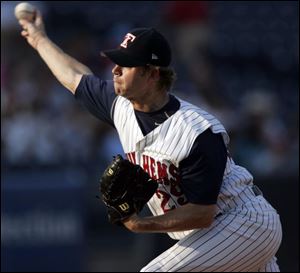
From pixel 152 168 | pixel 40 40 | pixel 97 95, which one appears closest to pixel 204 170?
pixel 152 168

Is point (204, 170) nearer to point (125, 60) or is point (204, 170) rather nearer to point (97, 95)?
point (125, 60)

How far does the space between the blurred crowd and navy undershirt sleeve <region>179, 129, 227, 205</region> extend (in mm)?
3590

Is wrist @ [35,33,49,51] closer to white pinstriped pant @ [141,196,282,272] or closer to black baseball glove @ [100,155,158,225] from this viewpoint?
black baseball glove @ [100,155,158,225]

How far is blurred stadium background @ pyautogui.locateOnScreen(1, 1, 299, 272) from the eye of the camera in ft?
23.7

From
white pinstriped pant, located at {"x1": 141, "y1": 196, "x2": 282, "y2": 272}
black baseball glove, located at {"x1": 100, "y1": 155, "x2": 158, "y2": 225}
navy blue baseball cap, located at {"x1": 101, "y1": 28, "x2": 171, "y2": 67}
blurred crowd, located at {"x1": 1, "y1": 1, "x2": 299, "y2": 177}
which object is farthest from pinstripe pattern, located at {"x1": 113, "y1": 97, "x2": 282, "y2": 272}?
blurred crowd, located at {"x1": 1, "y1": 1, "x2": 299, "y2": 177}

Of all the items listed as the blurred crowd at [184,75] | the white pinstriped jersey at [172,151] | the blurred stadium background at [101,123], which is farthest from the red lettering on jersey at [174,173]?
the blurred crowd at [184,75]

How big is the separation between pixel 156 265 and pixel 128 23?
6.36m

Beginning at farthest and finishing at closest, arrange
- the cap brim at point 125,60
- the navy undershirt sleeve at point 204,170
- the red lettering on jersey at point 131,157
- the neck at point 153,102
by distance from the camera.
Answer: the red lettering on jersey at point 131,157 < the neck at point 153,102 < the cap brim at point 125,60 < the navy undershirt sleeve at point 204,170

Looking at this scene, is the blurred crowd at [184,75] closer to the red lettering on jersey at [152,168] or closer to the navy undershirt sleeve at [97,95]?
the navy undershirt sleeve at [97,95]

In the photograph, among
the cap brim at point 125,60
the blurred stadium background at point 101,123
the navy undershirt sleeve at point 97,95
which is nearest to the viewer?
the cap brim at point 125,60

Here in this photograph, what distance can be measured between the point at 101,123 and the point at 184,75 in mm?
1922

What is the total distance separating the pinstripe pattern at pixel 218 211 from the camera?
4.07 m

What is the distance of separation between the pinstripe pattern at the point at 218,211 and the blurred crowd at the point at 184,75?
327 centimetres

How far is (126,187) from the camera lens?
3973 mm
